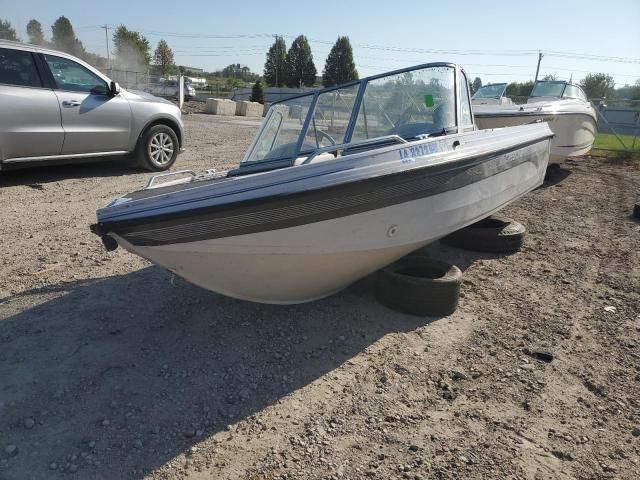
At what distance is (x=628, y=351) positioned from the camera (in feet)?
11.5

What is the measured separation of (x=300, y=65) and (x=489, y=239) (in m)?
62.6

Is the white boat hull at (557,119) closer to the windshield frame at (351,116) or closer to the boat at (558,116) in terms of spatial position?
the boat at (558,116)

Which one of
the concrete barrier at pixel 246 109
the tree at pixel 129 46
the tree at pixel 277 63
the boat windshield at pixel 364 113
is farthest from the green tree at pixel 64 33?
the boat windshield at pixel 364 113

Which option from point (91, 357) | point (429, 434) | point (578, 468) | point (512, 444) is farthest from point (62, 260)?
point (578, 468)

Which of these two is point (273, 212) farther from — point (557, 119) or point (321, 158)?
point (557, 119)

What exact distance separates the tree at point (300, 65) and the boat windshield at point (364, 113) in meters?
61.3

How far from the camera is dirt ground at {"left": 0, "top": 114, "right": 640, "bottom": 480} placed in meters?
2.43

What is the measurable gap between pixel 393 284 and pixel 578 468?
180cm

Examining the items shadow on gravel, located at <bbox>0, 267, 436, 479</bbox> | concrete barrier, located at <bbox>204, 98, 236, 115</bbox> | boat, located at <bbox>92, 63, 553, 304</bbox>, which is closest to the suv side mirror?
boat, located at <bbox>92, 63, 553, 304</bbox>

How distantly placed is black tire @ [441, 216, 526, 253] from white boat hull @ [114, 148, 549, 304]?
129cm

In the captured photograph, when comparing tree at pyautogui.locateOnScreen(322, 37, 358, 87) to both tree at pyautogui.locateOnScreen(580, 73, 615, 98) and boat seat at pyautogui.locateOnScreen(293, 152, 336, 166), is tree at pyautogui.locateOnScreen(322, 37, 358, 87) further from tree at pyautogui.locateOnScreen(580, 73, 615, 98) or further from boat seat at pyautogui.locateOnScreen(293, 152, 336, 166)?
boat seat at pyautogui.locateOnScreen(293, 152, 336, 166)

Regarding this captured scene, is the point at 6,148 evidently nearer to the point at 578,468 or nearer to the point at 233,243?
the point at 233,243

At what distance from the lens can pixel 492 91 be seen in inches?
476

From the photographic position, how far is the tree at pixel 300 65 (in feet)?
208
